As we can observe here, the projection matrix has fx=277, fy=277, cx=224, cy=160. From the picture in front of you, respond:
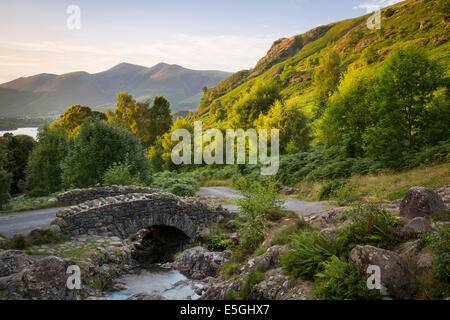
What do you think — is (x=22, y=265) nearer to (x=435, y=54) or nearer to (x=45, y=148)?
(x=45, y=148)

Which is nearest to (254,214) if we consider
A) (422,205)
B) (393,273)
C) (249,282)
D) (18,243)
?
(249,282)

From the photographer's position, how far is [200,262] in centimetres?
1159

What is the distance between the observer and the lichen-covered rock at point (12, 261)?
25.9 ft

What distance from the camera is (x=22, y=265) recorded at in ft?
26.9

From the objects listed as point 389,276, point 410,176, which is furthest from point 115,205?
point 410,176

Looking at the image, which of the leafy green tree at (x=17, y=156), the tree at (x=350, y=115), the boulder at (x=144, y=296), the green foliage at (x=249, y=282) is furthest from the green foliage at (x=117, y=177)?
the leafy green tree at (x=17, y=156)

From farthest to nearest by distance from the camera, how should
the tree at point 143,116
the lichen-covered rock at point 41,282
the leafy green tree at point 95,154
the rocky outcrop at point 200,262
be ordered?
the tree at point 143,116 < the leafy green tree at point 95,154 < the rocky outcrop at point 200,262 < the lichen-covered rock at point 41,282

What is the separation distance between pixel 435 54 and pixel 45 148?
58989 mm

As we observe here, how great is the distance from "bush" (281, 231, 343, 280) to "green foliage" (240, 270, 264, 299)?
2.30ft

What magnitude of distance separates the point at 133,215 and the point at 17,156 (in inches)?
1364

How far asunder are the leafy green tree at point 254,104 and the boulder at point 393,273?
3435cm

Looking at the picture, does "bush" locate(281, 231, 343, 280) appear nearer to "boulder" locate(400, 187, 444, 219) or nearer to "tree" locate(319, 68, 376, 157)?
"boulder" locate(400, 187, 444, 219)

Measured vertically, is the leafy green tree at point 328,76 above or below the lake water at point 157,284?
above

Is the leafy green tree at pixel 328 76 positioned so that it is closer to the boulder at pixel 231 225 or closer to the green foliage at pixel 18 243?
the boulder at pixel 231 225
